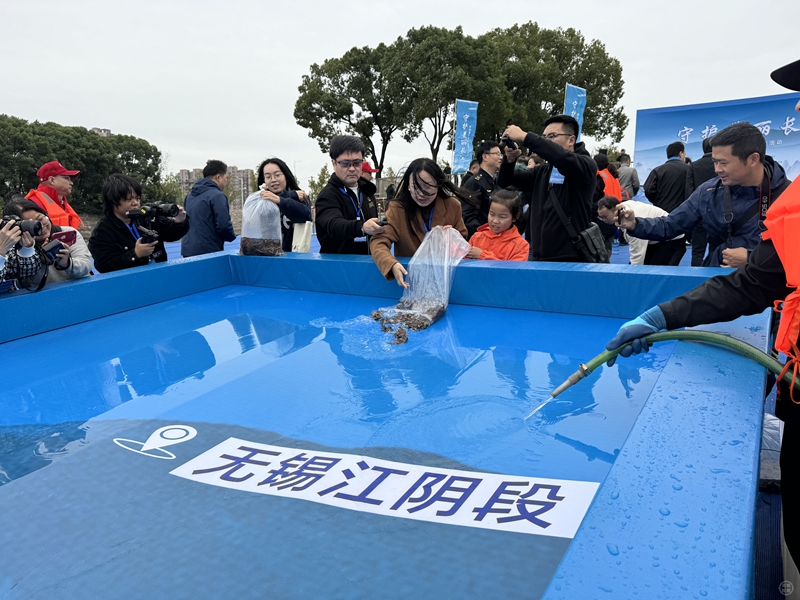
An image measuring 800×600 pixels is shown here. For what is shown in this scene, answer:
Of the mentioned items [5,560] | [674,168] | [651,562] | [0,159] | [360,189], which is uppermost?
[0,159]

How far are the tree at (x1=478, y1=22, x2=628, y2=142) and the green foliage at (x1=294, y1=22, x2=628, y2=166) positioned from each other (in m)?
0.04

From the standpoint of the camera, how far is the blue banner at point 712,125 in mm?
9648

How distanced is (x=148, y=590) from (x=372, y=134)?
22.0 metres

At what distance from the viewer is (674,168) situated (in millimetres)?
5328

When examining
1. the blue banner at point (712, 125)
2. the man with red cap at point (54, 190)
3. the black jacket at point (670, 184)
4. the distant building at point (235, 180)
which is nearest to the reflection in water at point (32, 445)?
the man with red cap at point (54, 190)

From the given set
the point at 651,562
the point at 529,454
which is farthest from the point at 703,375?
the point at 651,562

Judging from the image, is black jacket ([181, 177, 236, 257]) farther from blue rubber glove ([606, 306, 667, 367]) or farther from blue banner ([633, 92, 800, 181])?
blue banner ([633, 92, 800, 181])

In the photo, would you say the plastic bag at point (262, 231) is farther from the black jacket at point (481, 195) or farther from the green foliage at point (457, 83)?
the green foliage at point (457, 83)

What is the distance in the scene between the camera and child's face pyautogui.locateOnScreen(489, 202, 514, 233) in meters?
3.39

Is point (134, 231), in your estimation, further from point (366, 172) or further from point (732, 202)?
point (732, 202)

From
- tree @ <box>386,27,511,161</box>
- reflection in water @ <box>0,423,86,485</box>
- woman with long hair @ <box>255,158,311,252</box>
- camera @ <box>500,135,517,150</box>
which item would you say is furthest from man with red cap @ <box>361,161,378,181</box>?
tree @ <box>386,27,511,161</box>

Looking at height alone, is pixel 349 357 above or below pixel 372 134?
below

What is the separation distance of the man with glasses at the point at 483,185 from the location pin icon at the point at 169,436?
3.43 metres

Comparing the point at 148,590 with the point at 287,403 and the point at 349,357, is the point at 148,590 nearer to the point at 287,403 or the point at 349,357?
the point at 287,403
